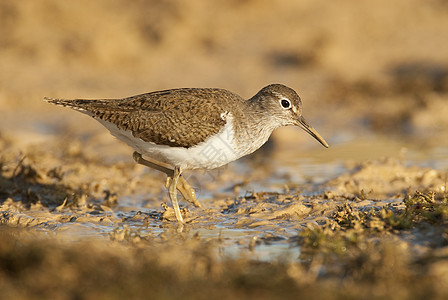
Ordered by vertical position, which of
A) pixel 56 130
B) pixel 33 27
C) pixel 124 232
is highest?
pixel 33 27

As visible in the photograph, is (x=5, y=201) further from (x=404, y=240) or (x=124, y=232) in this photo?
(x=404, y=240)

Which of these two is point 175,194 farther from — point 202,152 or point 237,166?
point 237,166

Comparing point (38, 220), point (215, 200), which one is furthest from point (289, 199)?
point (38, 220)

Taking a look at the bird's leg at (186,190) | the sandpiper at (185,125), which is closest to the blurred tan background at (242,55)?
the bird's leg at (186,190)

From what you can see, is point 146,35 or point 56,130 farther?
point 146,35

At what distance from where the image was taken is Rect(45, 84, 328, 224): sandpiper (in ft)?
22.7

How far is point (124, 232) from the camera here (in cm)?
605

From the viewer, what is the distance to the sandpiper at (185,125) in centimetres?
691

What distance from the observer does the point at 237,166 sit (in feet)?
35.1

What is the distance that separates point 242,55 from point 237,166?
627cm

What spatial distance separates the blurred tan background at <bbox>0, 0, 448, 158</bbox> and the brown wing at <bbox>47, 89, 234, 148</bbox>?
5510 millimetres

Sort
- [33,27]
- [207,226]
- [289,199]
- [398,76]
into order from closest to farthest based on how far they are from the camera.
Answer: [207,226], [289,199], [398,76], [33,27]

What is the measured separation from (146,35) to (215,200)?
9.34 meters

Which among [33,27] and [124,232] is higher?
[33,27]
